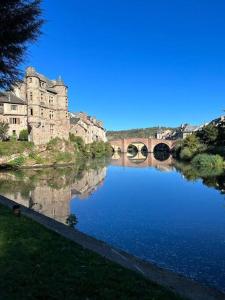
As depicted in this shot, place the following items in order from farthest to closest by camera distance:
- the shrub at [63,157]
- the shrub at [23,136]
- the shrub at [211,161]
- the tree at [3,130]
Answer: the shrub at [23,136], the shrub at [63,157], the tree at [3,130], the shrub at [211,161]

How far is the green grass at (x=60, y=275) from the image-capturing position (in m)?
7.50

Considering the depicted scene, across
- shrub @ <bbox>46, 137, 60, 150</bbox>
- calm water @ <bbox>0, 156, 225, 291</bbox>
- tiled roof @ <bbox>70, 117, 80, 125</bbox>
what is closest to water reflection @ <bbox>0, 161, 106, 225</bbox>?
calm water @ <bbox>0, 156, 225, 291</bbox>

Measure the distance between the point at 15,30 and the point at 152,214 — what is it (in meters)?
14.6

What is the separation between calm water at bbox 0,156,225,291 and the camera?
14672 mm

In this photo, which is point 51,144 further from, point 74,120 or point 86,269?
point 86,269

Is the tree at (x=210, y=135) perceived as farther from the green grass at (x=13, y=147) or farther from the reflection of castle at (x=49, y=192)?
the reflection of castle at (x=49, y=192)

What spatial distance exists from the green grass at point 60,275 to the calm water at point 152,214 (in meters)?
4.52

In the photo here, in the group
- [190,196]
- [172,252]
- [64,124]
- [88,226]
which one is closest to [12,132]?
[64,124]

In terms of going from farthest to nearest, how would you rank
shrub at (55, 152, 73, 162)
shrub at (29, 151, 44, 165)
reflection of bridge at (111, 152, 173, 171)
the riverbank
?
reflection of bridge at (111, 152, 173, 171) → shrub at (55, 152, 73, 162) → shrub at (29, 151, 44, 165) → the riverbank

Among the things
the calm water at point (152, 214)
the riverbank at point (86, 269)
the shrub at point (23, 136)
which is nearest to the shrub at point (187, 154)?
the calm water at point (152, 214)

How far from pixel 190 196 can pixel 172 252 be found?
56.6ft

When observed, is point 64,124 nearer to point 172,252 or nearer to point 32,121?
point 32,121

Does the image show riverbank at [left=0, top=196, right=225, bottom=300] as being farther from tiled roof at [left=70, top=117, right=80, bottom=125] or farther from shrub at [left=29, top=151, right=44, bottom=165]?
tiled roof at [left=70, top=117, right=80, bottom=125]

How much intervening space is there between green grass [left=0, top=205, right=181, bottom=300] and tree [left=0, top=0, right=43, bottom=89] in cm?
1006
